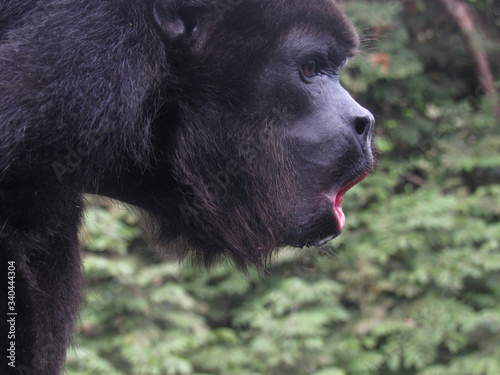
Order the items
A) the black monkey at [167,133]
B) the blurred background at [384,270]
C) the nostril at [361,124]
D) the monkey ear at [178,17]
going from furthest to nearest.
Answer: the blurred background at [384,270]
the nostril at [361,124]
the monkey ear at [178,17]
the black monkey at [167,133]

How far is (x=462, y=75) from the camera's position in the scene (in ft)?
21.6

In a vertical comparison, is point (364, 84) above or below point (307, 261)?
above

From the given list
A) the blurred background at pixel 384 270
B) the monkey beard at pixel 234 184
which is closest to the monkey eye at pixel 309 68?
the monkey beard at pixel 234 184

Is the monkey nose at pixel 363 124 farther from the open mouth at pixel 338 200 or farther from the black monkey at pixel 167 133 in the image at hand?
the open mouth at pixel 338 200

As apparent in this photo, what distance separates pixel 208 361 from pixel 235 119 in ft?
11.0

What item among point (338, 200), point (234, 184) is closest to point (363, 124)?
point (338, 200)

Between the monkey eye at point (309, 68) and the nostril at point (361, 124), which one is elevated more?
the monkey eye at point (309, 68)

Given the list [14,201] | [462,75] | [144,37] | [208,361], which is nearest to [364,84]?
[462,75]

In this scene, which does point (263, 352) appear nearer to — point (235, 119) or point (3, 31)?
point (235, 119)

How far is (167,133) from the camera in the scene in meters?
2.04

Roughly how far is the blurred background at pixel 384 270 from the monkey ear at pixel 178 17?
2466 mm

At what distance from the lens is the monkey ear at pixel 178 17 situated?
6.12ft

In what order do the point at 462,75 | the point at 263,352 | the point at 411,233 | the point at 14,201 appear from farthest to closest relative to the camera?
the point at 462,75 < the point at 411,233 < the point at 263,352 < the point at 14,201

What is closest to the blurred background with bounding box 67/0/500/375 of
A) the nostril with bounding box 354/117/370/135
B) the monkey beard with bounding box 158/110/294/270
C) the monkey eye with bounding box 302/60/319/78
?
the monkey beard with bounding box 158/110/294/270
